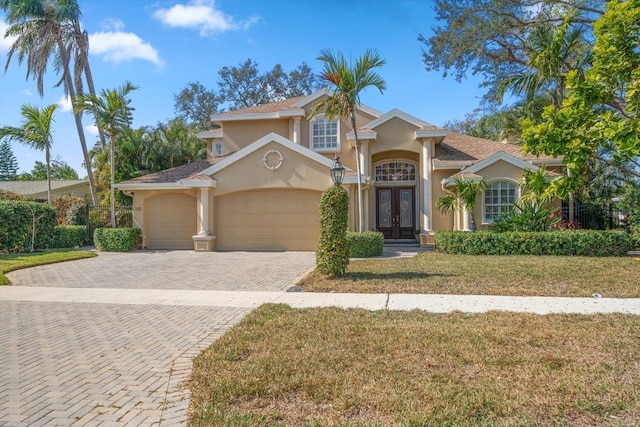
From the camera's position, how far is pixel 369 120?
20750 millimetres

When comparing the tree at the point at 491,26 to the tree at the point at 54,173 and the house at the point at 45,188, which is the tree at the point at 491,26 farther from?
the tree at the point at 54,173

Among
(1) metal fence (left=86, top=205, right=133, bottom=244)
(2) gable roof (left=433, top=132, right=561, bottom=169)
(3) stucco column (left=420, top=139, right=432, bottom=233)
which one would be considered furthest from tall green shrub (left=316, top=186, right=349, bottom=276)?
(1) metal fence (left=86, top=205, right=133, bottom=244)

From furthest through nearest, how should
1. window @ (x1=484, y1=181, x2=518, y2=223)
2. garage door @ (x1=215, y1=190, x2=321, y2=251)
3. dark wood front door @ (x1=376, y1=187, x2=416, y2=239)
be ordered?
dark wood front door @ (x1=376, y1=187, x2=416, y2=239)
garage door @ (x1=215, y1=190, x2=321, y2=251)
window @ (x1=484, y1=181, x2=518, y2=223)

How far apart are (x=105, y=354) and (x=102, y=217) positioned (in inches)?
765

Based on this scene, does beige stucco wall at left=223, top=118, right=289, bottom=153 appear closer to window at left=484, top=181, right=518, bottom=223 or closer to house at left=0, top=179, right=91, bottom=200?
window at left=484, top=181, right=518, bottom=223

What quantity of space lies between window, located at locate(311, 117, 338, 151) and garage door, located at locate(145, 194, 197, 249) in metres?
6.53

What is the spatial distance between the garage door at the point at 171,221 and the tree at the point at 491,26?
46.5 ft

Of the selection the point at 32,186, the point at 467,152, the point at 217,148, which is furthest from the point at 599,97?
the point at 32,186

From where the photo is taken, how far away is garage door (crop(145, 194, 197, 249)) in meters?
19.4

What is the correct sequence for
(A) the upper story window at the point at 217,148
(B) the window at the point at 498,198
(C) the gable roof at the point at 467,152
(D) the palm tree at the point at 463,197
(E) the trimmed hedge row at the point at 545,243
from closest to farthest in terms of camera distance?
(E) the trimmed hedge row at the point at 545,243 → (D) the palm tree at the point at 463,197 → (B) the window at the point at 498,198 → (C) the gable roof at the point at 467,152 → (A) the upper story window at the point at 217,148

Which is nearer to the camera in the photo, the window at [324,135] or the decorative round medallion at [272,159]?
the decorative round medallion at [272,159]

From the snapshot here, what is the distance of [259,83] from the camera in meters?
40.6

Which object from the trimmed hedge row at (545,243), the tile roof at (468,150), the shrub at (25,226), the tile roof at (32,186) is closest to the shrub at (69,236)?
the shrub at (25,226)

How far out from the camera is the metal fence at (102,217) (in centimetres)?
2173
